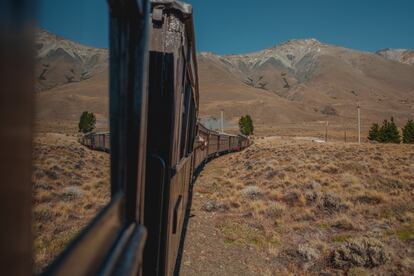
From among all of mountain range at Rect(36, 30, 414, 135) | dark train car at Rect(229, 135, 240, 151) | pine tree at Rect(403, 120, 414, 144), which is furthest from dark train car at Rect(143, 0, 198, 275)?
pine tree at Rect(403, 120, 414, 144)

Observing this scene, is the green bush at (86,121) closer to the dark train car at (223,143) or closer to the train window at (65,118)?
the train window at (65,118)

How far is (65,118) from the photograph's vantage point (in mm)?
973

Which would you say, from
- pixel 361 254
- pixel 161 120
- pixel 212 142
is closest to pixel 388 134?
pixel 212 142

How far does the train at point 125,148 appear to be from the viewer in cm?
49

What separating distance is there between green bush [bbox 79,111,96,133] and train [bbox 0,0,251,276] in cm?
6

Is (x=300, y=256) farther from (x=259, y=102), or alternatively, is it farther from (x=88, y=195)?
(x=259, y=102)

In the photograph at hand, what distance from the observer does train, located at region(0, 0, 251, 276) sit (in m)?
0.49

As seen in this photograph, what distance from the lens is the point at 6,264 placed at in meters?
0.47

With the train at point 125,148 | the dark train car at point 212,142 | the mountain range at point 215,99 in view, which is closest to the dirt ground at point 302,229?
the train at point 125,148

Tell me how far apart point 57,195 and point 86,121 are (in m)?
0.41

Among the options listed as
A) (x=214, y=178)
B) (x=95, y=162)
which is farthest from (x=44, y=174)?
(x=214, y=178)

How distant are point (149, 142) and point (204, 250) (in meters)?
3.85

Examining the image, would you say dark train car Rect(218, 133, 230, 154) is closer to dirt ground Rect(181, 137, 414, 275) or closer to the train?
dirt ground Rect(181, 137, 414, 275)

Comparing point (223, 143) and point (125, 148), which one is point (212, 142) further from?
point (125, 148)
